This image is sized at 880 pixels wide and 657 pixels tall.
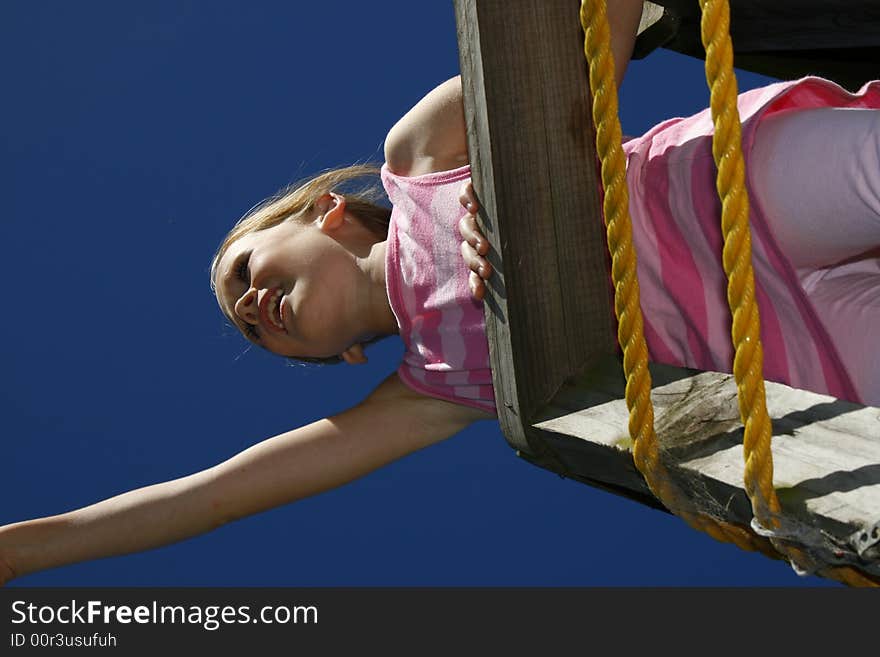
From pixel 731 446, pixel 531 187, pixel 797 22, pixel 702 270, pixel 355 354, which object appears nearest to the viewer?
pixel 731 446

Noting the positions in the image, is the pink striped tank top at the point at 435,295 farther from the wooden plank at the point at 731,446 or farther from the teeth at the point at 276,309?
the wooden plank at the point at 731,446

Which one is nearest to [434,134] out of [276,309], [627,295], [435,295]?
[435,295]

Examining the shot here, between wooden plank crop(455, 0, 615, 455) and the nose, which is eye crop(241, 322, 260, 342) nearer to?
the nose

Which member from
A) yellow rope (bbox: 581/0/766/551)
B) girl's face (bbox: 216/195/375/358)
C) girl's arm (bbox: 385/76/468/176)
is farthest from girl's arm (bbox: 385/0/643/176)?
yellow rope (bbox: 581/0/766/551)

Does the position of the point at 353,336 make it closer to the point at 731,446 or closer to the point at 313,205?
the point at 313,205

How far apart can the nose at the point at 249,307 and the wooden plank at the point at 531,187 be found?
356mm

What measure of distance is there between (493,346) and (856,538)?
26 cm

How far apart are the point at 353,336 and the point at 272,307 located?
72 millimetres

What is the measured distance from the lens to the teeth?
0.96 m

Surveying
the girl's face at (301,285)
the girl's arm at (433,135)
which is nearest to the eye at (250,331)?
the girl's face at (301,285)

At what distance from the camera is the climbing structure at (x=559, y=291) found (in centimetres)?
54

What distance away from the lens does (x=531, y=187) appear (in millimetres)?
630

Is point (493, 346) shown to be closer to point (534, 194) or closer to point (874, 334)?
point (534, 194)

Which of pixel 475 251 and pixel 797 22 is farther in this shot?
pixel 797 22
